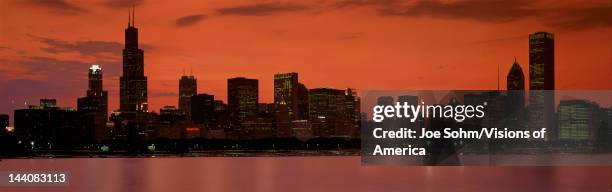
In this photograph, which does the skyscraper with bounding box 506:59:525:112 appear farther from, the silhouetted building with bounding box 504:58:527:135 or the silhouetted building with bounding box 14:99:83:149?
the silhouetted building with bounding box 14:99:83:149

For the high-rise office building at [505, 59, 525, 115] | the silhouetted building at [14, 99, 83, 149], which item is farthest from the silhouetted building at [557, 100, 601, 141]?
the silhouetted building at [14, 99, 83, 149]

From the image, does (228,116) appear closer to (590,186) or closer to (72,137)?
(72,137)

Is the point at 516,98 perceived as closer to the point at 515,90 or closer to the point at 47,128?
the point at 515,90

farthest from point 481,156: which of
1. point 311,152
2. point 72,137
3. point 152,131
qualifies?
point 72,137

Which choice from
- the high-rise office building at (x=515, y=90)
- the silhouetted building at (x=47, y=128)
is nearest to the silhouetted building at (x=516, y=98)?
the high-rise office building at (x=515, y=90)

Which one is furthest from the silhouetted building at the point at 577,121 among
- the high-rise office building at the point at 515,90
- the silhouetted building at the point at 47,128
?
the silhouetted building at the point at 47,128

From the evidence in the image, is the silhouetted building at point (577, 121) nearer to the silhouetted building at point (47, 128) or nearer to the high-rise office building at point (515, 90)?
the high-rise office building at point (515, 90)

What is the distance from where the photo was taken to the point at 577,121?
151 m

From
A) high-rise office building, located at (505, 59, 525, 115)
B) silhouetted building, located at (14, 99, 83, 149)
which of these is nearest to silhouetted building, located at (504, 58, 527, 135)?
high-rise office building, located at (505, 59, 525, 115)

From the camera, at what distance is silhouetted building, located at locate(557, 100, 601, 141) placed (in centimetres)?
15088

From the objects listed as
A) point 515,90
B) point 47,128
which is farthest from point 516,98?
point 47,128

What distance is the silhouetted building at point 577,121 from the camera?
495ft

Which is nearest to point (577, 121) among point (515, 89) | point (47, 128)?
point (515, 89)

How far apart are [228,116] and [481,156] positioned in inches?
1969
